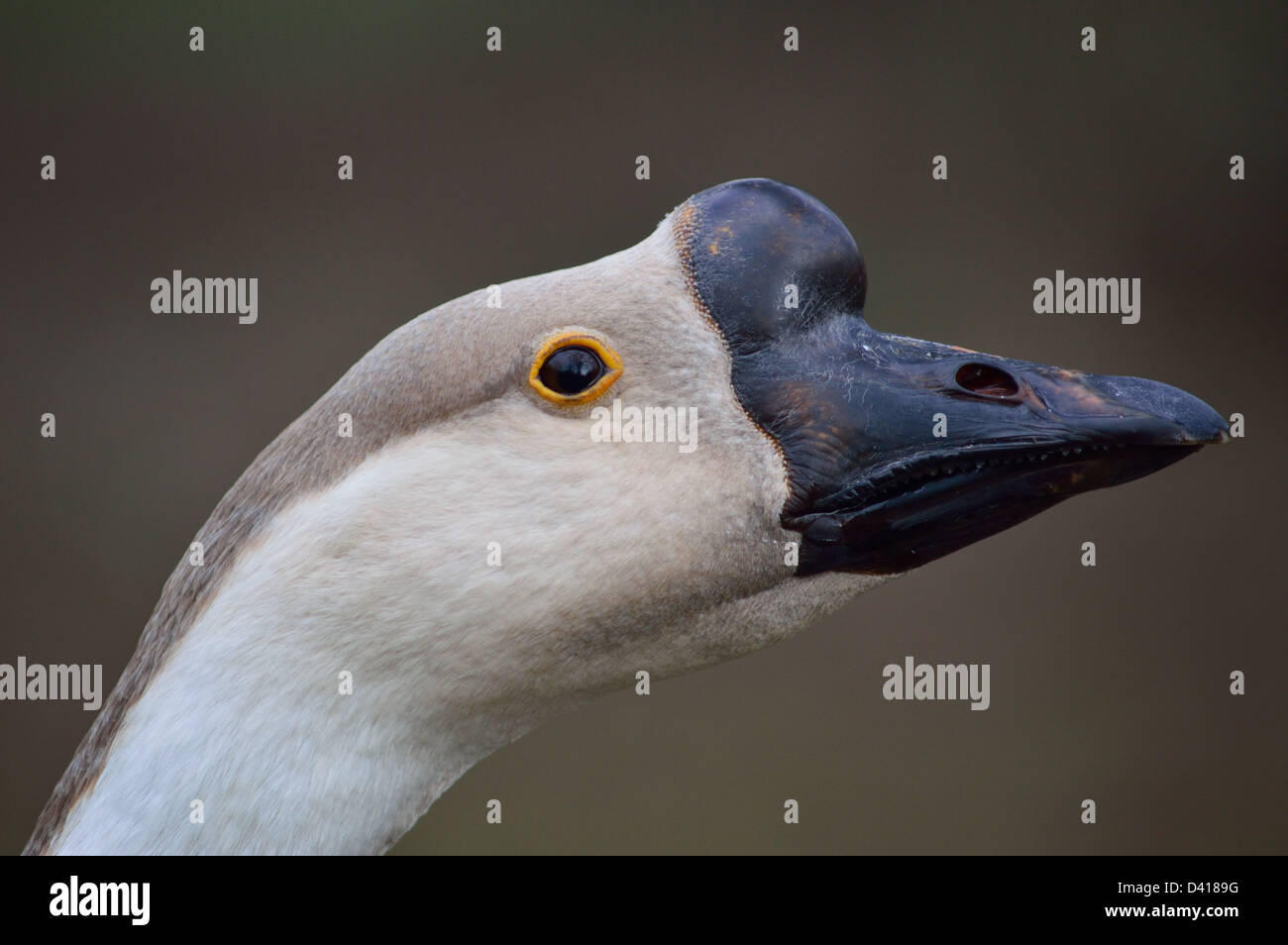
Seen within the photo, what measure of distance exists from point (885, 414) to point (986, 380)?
0.25 metres

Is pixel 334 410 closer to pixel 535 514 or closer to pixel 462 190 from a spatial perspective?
pixel 535 514

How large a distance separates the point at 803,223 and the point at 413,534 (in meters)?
1.16

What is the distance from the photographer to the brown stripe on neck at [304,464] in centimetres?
285

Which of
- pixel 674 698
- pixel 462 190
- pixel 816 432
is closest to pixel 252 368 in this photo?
pixel 462 190

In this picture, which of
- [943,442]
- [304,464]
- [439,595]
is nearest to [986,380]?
[943,442]

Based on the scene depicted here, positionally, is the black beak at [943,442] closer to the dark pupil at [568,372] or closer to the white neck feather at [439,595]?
the white neck feather at [439,595]

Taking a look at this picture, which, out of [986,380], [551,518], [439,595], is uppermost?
[986,380]

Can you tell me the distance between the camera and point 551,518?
278 cm

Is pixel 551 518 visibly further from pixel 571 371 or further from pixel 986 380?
pixel 986 380

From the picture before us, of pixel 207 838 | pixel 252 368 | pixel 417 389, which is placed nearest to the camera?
pixel 207 838

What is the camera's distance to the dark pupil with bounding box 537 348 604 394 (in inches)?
111

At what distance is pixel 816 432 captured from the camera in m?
2.79

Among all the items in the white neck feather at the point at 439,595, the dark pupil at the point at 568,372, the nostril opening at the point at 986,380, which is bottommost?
the white neck feather at the point at 439,595

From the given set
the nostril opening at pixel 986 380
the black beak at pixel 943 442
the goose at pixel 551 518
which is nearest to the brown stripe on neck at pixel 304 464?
the goose at pixel 551 518
